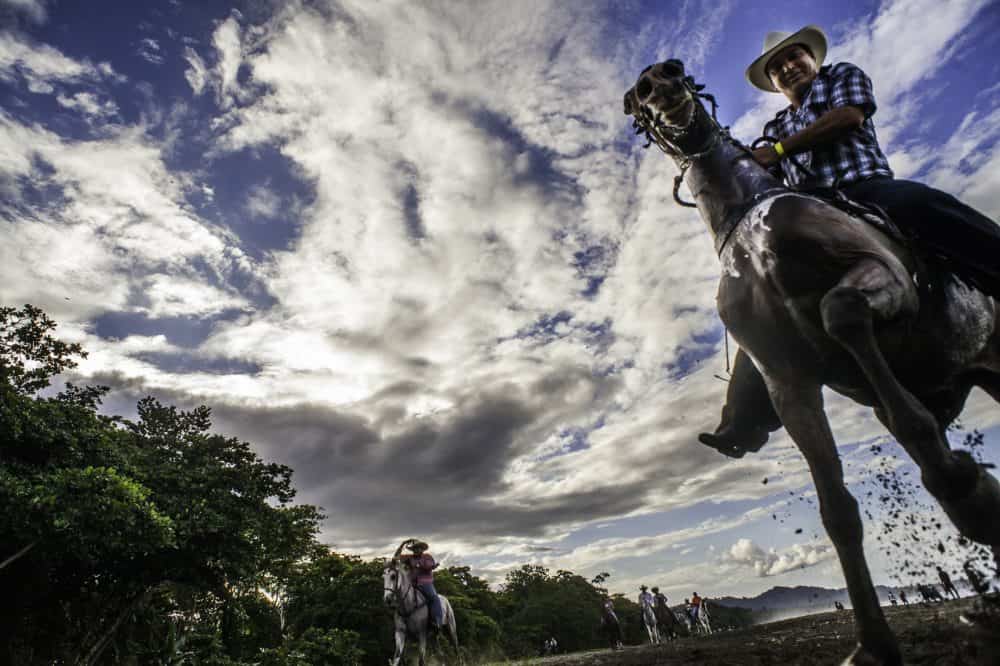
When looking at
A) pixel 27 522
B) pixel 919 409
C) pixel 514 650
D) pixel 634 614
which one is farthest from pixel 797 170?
pixel 634 614

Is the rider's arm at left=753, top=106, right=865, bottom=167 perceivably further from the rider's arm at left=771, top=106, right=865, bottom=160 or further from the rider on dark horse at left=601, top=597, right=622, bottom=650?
the rider on dark horse at left=601, top=597, right=622, bottom=650

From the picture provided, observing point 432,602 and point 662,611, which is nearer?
point 432,602

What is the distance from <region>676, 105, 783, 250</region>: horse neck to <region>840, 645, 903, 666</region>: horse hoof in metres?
2.12

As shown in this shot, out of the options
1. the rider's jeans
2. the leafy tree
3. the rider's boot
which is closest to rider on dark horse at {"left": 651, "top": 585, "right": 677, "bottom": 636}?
the rider's jeans

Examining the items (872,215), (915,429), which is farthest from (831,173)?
(915,429)

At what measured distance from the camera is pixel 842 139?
11.0 ft

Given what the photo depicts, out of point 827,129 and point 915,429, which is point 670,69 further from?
point 915,429

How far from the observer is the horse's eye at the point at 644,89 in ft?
10.7

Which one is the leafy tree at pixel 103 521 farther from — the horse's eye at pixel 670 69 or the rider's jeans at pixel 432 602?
the horse's eye at pixel 670 69

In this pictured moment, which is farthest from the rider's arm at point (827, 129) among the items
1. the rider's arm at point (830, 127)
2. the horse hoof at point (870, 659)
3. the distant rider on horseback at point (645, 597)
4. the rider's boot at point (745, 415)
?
the distant rider on horseback at point (645, 597)

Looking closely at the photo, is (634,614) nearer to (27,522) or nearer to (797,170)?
(27,522)

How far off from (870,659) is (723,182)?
2.53m

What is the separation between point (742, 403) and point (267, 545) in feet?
75.5

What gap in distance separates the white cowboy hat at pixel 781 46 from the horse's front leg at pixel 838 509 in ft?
8.08
